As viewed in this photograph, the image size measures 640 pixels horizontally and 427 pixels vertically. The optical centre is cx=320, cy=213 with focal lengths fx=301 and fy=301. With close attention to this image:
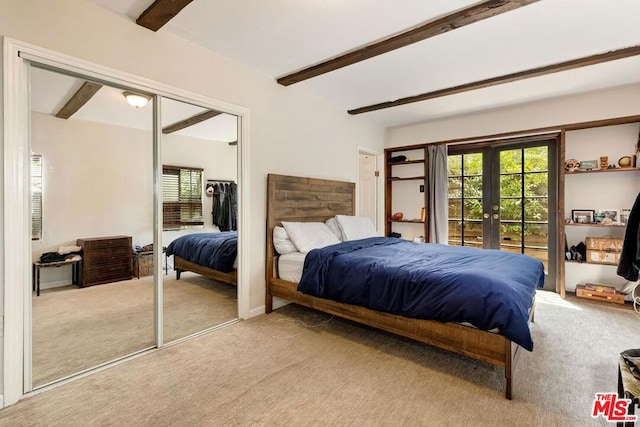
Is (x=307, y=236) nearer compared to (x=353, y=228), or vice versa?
(x=307, y=236)

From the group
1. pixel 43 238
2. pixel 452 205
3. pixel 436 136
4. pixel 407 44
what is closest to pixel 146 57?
pixel 43 238

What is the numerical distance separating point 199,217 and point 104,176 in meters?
1.06

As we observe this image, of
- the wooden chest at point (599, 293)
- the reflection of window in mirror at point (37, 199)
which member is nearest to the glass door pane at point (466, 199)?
the wooden chest at point (599, 293)

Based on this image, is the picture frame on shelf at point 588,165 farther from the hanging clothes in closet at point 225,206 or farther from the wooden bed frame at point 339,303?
the hanging clothes in closet at point 225,206

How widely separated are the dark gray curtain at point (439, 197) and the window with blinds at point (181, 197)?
11.9ft

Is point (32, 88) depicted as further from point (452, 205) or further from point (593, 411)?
point (452, 205)

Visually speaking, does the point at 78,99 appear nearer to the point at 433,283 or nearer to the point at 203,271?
the point at 203,271

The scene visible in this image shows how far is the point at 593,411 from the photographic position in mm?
1734

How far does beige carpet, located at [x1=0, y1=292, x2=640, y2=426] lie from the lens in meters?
1.68

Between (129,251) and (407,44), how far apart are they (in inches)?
143

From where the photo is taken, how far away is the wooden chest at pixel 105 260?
3.26 m

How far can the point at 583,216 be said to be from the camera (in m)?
3.95

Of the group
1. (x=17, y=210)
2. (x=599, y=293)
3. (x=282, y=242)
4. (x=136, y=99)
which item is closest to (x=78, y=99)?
(x=136, y=99)

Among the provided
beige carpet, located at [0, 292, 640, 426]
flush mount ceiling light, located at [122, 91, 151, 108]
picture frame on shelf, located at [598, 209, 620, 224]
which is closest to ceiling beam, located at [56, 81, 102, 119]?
flush mount ceiling light, located at [122, 91, 151, 108]
